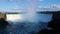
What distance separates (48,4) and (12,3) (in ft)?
1.11

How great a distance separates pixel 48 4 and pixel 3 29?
0.49 metres

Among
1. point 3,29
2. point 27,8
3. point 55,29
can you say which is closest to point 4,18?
point 3,29

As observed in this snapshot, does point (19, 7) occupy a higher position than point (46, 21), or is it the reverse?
point (19, 7)

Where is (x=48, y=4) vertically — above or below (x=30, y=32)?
above

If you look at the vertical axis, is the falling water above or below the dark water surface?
above

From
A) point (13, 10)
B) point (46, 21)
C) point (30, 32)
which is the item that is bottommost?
point (30, 32)

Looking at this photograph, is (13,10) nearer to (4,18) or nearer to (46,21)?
(4,18)

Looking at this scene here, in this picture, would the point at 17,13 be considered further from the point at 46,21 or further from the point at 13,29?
the point at 46,21

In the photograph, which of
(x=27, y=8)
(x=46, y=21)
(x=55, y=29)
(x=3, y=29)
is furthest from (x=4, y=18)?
(x=55, y=29)

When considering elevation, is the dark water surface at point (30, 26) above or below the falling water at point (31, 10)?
below

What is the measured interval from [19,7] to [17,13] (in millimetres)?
63

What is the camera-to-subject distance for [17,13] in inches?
36.2

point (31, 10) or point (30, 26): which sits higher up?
point (31, 10)

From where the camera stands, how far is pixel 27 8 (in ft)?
2.96
